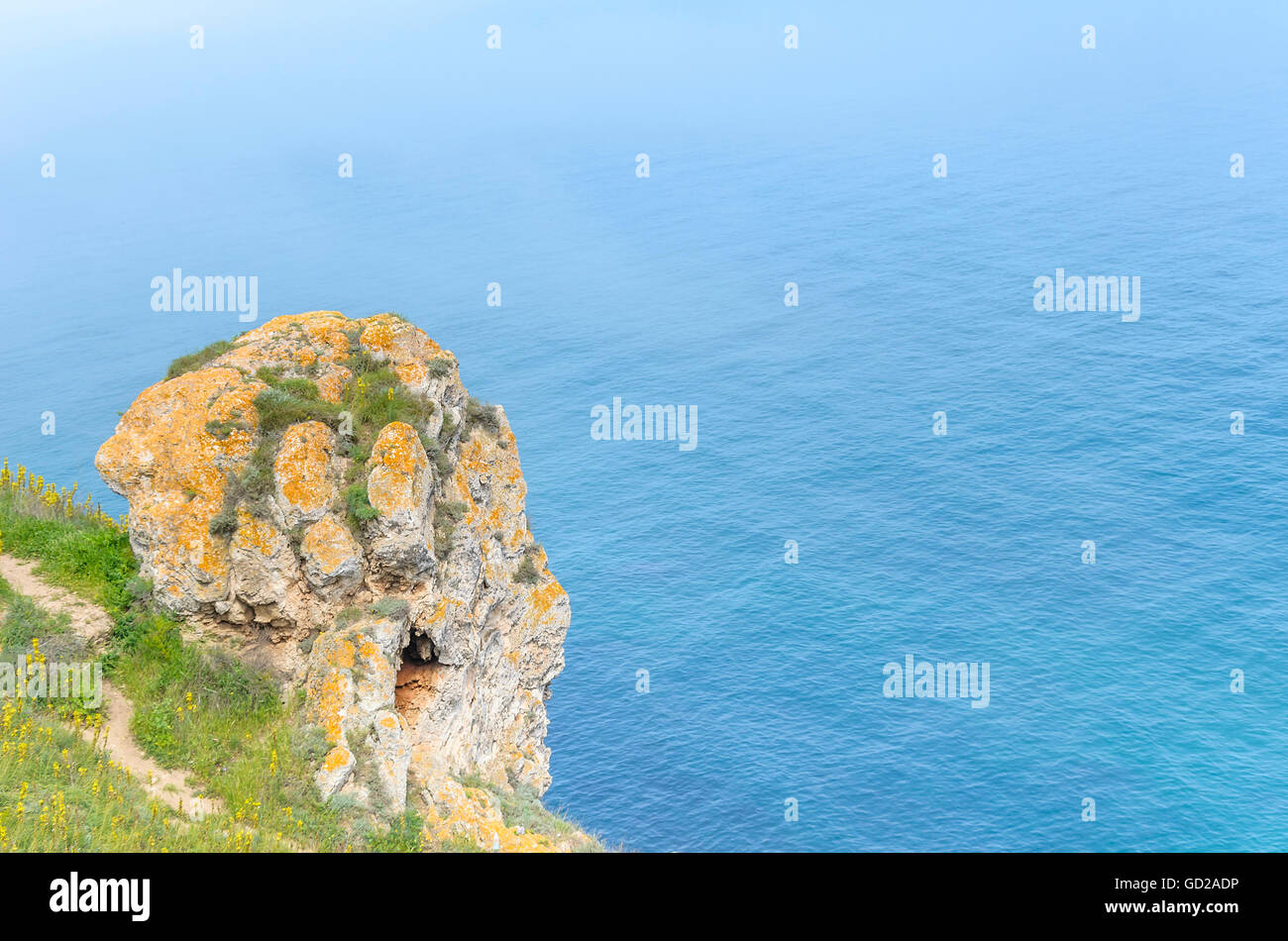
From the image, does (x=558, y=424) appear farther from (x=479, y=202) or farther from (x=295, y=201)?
(x=295, y=201)

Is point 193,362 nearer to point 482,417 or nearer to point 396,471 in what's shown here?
point 396,471

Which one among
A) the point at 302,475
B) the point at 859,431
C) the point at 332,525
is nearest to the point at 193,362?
the point at 302,475

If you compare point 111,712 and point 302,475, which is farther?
point 302,475

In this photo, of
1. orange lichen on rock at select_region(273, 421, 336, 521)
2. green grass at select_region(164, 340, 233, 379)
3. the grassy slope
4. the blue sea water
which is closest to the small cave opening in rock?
the grassy slope

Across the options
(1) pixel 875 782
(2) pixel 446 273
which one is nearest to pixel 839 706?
(1) pixel 875 782

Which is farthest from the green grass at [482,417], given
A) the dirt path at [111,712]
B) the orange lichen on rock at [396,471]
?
the dirt path at [111,712]

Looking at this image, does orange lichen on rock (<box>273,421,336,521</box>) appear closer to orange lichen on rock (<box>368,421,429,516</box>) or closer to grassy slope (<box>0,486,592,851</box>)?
orange lichen on rock (<box>368,421,429,516</box>)
